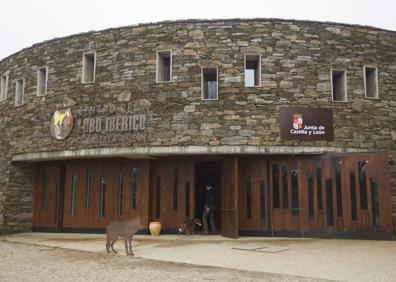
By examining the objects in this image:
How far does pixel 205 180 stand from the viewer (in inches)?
602

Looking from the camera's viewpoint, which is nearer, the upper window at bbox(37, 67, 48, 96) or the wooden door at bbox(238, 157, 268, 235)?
the wooden door at bbox(238, 157, 268, 235)

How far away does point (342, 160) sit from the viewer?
1191cm

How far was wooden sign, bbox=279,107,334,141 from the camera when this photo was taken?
1205 centimetres

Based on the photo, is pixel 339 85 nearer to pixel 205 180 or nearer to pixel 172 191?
pixel 205 180

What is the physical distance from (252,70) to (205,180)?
14.1ft

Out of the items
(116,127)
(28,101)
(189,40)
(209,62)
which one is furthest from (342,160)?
(28,101)

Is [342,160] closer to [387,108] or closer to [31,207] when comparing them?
[387,108]

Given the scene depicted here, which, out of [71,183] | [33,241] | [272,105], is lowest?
[33,241]

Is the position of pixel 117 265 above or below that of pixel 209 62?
below

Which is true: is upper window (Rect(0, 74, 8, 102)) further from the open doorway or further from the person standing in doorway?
the person standing in doorway

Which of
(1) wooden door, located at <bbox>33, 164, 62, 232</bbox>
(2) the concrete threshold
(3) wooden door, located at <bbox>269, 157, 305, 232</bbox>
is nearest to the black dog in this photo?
(2) the concrete threshold

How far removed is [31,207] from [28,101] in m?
3.48

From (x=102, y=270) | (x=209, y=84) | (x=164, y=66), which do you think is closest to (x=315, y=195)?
(x=209, y=84)

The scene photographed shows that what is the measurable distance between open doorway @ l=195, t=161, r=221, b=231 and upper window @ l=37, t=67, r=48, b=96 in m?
5.44
